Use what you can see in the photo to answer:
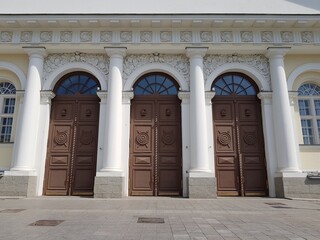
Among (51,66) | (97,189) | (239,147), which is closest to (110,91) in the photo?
(51,66)

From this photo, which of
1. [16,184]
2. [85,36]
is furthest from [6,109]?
[85,36]

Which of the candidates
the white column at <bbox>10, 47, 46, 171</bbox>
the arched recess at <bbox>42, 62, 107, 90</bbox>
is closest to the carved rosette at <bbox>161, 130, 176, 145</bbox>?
the arched recess at <bbox>42, 62, 107, 90</bbox>

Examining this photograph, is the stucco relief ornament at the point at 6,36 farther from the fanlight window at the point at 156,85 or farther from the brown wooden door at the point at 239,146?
the brown wooden door at the point at 239,146

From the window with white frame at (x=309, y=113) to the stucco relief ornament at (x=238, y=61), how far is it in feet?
6.16

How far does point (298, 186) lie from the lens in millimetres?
9672

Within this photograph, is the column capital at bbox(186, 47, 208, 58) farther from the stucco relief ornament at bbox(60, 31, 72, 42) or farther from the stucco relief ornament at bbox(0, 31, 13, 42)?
the stucco relief ornament at bbox(0, 31, 13, 42)

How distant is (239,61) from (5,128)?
10730 mm

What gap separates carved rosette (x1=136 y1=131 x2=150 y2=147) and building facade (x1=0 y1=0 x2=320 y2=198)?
43 millimetres

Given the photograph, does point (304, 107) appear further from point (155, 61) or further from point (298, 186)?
point (155, 61)

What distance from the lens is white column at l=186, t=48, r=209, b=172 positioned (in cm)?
1001

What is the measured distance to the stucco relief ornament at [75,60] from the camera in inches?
448

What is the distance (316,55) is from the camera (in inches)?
457

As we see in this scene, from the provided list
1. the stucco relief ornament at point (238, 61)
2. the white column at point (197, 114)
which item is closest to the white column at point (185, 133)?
the white column at point (197, 114)
